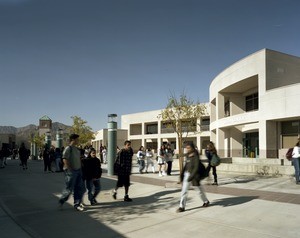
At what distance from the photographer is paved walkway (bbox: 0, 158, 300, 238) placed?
5598 mm

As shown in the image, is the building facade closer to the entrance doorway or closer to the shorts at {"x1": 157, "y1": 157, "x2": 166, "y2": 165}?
the entrance doorway

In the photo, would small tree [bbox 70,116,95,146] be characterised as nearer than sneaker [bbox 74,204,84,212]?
No

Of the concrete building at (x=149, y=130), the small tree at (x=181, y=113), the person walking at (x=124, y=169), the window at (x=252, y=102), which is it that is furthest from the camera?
the concrete building at (x=149, y=130)

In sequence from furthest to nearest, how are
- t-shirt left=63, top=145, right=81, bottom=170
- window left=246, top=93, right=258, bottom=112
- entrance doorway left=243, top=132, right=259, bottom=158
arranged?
window left=246, top=93, right=258, bottom=112 → entrance doorway left=243, top=132, right=259, bottom=158 → t-shirt left=63, top=145, right=81, bottom=170

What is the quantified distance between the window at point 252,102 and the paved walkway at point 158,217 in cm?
2365

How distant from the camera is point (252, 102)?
1287 inches

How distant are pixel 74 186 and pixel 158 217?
2327 millimetres

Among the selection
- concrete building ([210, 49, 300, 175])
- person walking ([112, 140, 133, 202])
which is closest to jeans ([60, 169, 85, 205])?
person walking ([112, 140, 133, 202])

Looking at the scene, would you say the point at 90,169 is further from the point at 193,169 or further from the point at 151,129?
the point at 151,129

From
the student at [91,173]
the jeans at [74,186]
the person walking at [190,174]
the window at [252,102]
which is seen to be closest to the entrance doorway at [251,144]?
the window at [252,102]

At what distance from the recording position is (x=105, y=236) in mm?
5441

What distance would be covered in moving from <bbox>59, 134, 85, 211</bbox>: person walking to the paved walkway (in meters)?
0.31

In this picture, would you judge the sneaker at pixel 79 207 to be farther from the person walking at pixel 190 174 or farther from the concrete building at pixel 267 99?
the concrete building at pixel 267 99

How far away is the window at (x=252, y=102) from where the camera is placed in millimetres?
32062
